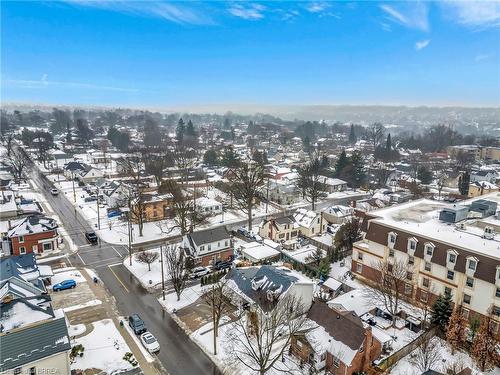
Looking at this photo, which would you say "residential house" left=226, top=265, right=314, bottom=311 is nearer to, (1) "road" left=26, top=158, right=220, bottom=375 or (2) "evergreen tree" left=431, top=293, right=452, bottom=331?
(1) "road" left=26, top=158, right=220, bottom=375

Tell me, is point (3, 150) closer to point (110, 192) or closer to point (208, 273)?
point (110, 192)

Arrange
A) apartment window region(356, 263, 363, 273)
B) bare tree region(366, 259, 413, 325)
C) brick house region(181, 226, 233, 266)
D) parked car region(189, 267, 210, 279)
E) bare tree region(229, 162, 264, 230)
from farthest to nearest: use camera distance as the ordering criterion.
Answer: bare tree region(229, 162, 264, 230)
brick house region(181, 226, 233, 266)
apartment window region(356, 263, 363, 273)
parked car region(189, 267, 210, 279)
bare tree region(366, 259, 413, 325)

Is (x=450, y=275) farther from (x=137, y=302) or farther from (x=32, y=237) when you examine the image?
(x=32, y=237)

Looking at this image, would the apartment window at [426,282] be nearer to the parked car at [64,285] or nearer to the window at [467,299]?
the window at [467,299]

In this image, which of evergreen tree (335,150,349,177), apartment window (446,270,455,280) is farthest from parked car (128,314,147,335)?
A: evergreen tree (335,150,349,177)

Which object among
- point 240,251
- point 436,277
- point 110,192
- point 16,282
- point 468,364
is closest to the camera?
point 468,364

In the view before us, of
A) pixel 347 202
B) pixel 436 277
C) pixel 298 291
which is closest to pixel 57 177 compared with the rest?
pixel 347 202
